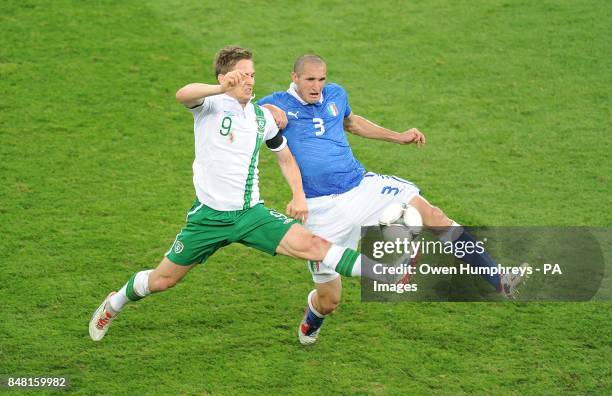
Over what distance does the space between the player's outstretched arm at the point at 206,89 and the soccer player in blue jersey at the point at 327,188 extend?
30.7 inches

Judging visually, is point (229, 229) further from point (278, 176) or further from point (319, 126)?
point (278, 176)

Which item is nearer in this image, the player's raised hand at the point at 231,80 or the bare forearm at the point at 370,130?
the player's raised hand at the point at 231,80

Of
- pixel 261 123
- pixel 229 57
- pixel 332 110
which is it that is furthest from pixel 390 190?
pixel 229 57

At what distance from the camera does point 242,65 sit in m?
6.33

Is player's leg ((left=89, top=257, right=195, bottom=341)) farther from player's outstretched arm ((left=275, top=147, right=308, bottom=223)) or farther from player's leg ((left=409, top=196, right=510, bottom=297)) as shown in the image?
player's leg ((left=409, top=196, right=510, bottom=297))

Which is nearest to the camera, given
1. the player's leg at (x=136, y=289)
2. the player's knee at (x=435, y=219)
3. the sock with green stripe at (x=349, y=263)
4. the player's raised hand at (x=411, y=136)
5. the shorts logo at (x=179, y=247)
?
the sock with green stripe at (x=349, y=263)

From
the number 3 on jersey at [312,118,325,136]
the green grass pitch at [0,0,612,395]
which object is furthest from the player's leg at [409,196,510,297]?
the number 3 on jersey at [312,118,325,136]

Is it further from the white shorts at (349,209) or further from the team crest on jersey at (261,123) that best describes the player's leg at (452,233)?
the team crest on jersey at (261,123)

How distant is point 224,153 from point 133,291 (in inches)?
46.6

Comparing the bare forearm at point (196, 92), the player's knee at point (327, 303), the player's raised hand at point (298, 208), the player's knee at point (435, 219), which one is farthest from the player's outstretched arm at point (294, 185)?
the player's knee at point (435, 219)

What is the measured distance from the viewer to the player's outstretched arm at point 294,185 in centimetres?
647

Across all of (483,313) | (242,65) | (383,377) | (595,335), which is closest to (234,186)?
(242,65)

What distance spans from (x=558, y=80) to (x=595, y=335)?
190 inches

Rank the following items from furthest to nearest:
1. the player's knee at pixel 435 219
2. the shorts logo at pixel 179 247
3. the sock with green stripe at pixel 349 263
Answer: the player's knee at pixel 435 219 < the shorts logo at pixel 179 247 < the sock with green stripe at pixel 349 263
